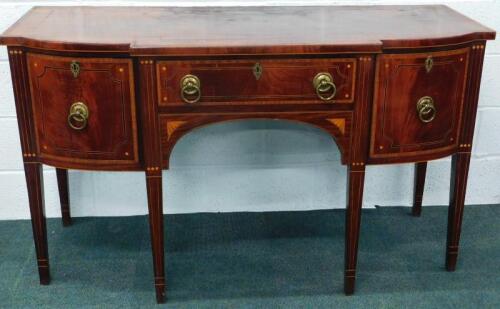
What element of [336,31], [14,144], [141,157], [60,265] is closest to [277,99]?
[336,31]

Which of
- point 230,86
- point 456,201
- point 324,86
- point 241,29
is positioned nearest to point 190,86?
point 230,86

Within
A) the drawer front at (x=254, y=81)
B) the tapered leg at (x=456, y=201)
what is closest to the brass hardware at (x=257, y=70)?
the drawer front at (x=254, y=81)

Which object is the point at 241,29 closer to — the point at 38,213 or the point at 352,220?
the point at 352,220

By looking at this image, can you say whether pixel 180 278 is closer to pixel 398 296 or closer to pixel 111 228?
pixel 111 228

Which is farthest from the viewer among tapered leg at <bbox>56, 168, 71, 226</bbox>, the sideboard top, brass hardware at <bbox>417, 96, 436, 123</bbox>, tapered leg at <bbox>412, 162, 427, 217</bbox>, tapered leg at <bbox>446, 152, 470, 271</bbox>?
tapered leg at <bbox>412, 162, 427, 217</bbox>

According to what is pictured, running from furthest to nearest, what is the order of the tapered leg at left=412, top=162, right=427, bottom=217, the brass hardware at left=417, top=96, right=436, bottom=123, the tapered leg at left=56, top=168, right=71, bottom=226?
the tapered leg at left=412, top=162, right=427, bottom=217
the tapered leg at left=56, top=168, right=71, bottom=226
the brass hardware at left=417, top=96, right=436, bottom=123

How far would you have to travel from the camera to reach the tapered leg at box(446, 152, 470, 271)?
2.13 m

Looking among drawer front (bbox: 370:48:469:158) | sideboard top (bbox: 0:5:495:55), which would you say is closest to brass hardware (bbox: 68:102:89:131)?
sideboard top (bbox: 0:5:495:55)

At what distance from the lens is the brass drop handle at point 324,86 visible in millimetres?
1882

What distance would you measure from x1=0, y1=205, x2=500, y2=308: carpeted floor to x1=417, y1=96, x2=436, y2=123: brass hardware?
574 mm

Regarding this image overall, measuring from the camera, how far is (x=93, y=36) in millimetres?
1907

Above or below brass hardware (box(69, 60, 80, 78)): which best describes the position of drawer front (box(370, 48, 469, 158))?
below

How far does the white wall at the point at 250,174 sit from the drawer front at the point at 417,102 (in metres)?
0.60

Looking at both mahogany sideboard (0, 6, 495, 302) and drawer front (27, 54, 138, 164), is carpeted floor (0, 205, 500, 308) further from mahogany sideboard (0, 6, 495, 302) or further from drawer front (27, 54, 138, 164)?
drawer front (27, 54, 138, 164)
